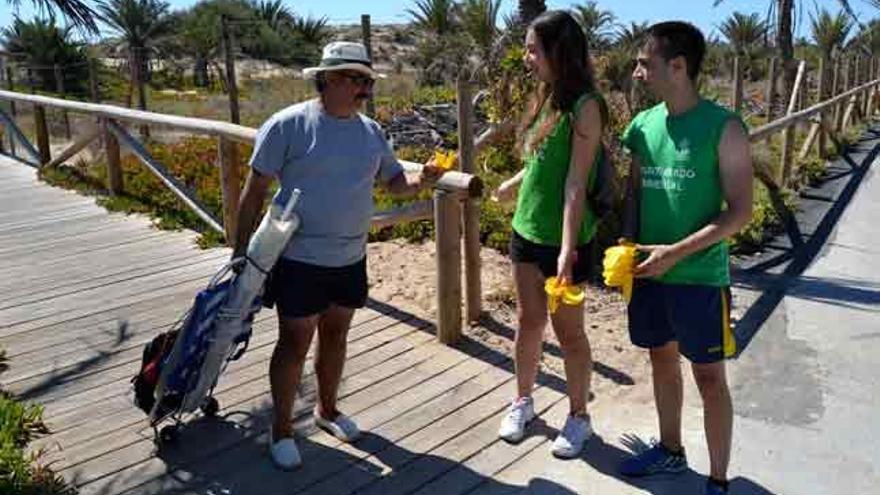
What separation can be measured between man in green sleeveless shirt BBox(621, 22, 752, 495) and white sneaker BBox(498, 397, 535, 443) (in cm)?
67

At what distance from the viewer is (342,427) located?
3.29 metres

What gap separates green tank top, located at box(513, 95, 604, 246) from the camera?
277 cm

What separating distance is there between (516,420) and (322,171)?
1.29 metres

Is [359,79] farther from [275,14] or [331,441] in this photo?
[275,14]

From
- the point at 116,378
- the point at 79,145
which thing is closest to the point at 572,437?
the point at 116,378

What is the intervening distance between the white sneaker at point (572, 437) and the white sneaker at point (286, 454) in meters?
0.96

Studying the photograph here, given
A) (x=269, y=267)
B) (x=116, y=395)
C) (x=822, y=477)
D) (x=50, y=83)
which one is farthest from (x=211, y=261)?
(x=50, y=83)

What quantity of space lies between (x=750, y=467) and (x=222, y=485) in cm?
192

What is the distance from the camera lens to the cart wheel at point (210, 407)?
345cm

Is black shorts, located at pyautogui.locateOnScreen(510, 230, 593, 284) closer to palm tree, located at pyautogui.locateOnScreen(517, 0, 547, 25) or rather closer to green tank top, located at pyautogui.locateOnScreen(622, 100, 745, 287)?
green tank top, located at pyautogui.locateOnScreen(622, 100, 745, 287)

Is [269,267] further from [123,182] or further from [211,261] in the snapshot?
[123,182]

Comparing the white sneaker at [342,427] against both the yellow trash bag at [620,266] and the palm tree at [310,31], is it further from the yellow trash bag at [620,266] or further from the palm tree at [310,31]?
the palm tree at [310,31]

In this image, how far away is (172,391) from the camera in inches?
121

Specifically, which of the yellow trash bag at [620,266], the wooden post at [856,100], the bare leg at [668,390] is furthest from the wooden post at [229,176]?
the wooden post at [856,100]
